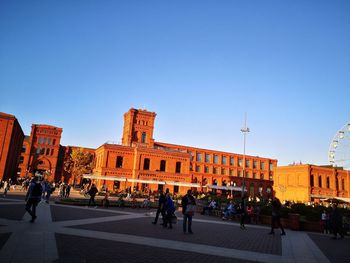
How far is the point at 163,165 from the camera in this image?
44906mm

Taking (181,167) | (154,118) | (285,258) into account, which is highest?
(154,118)

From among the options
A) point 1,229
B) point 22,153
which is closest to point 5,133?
point 22,153

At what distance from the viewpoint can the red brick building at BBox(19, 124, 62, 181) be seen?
61875 millimetres

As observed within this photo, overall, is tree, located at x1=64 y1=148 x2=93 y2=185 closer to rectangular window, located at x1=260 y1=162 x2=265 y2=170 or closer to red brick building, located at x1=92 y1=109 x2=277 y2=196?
red brick building, located at x1=92 y1=109 x2=277 y2=196

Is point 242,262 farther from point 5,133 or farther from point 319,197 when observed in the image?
point 319,197

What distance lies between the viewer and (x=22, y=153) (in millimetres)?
63844

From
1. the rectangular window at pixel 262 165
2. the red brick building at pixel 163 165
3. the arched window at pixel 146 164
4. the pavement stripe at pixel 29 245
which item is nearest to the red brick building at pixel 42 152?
the red brick building at pixel 163 165

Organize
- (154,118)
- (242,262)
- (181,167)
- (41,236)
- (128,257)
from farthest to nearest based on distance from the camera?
1. (154,118)
2. (181,167)
3. (41,236)
4. (242,262)
5. (128,257)

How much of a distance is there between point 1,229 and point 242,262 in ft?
22.2

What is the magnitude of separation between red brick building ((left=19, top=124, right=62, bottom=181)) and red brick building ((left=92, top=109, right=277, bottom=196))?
727 inches

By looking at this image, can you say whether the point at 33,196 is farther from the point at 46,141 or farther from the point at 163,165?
the point at 46,141

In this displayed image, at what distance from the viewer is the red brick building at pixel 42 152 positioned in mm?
61875

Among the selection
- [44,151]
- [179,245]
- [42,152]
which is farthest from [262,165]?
[179,245]

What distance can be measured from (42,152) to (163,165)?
1335 inches
